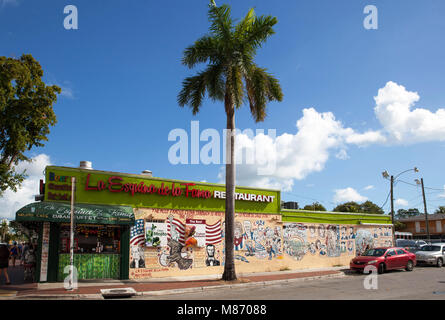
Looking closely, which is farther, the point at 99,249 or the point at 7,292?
the point at 99,249

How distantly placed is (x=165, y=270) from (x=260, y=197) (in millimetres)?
7397

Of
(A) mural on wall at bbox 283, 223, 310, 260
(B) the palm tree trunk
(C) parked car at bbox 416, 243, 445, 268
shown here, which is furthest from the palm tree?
(C) parked car at bbox 416, 243, 445, 268

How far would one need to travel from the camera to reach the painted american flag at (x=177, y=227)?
62.5 feet

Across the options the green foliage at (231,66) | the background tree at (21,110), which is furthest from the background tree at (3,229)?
the green foliage at (231,66)

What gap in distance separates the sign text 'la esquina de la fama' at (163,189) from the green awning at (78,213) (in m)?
0.93

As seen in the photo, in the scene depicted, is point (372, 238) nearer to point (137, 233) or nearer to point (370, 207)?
point (137, 233)

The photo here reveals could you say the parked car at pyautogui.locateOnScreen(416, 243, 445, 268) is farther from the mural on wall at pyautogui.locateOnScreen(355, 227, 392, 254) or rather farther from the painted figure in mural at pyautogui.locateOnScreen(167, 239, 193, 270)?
the painted figure in mural at pyautogui.locateOnScreen(167, 239, 193, 270)

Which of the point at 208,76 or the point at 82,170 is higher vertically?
the point at 208,76

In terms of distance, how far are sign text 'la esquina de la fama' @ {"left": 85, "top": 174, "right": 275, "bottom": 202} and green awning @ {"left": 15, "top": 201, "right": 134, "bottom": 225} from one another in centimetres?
93

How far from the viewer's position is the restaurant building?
53.2 feet

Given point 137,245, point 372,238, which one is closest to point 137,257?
point 137,245

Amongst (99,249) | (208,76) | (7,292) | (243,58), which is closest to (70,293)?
(7,292)
